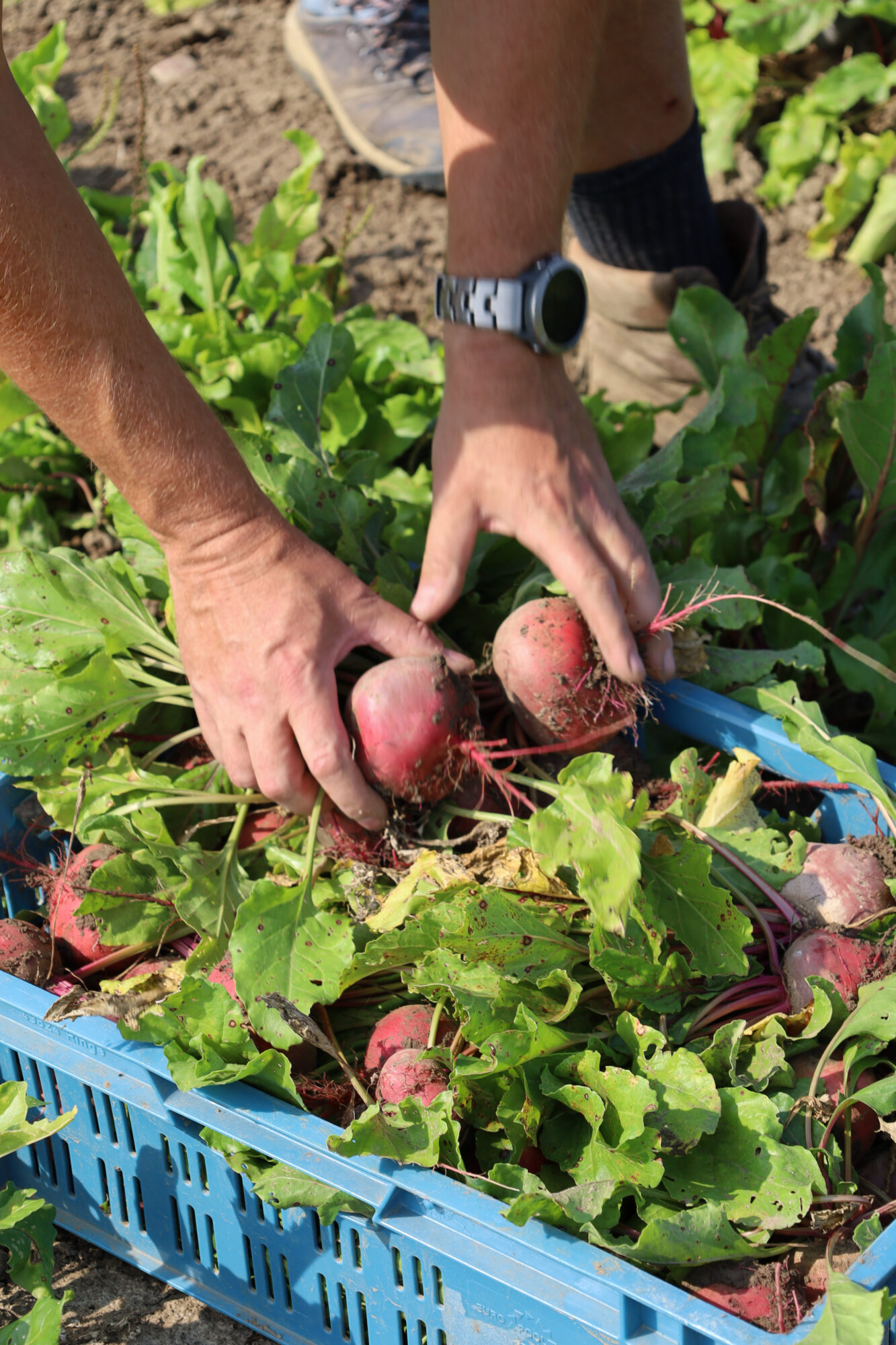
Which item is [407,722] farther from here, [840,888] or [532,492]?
[840,888]

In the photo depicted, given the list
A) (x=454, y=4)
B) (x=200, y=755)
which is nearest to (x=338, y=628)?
(x=200, y=755)

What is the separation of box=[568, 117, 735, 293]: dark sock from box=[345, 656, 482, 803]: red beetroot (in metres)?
1.57

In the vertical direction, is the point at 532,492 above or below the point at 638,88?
below

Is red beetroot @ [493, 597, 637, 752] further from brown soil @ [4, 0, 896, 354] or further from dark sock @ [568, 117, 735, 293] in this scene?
brown soil @ [4, 0, 896, 354]

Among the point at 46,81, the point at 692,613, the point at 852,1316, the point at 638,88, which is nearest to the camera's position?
the point at 852,1316

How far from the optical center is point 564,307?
194cm

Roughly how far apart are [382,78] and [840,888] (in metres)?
3.39

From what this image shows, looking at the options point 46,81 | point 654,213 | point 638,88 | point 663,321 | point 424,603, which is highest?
point 46,81

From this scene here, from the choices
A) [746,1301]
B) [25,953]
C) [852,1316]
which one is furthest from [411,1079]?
[25,953]

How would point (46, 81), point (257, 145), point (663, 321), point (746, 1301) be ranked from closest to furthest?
point (746, 1301) < point (663, 321) < point (46, 81) < point (257, 145)

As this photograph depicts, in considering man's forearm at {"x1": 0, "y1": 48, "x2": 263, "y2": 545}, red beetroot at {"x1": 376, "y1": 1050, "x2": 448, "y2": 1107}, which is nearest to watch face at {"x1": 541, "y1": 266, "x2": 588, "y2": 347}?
man's forearm at {"x1": 0, "y1": 48, "x2": 263, "y2": 545}

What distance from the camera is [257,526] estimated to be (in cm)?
175

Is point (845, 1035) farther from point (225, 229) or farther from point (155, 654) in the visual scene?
point (225, 229)

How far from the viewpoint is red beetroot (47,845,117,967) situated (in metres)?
1.95
